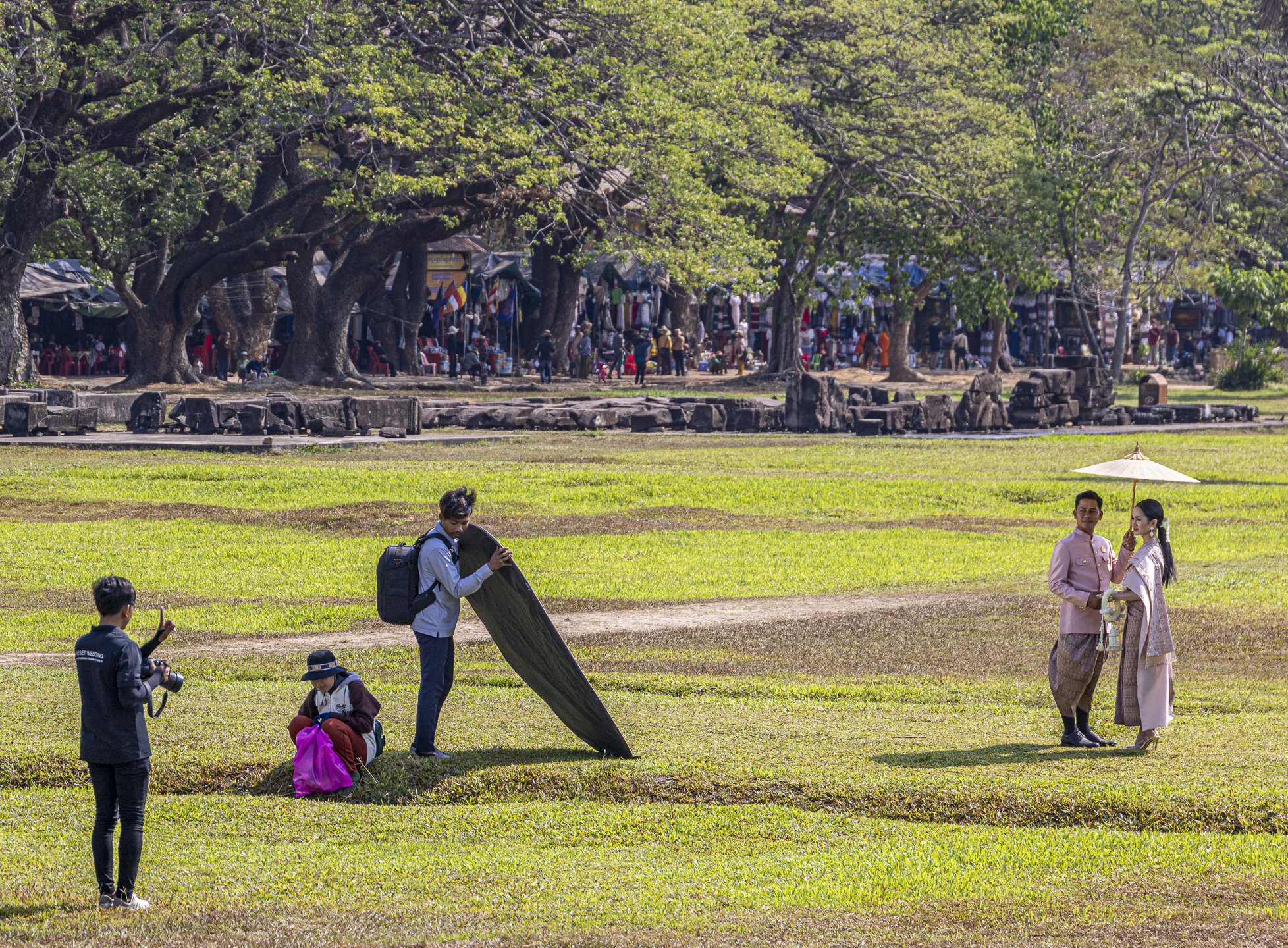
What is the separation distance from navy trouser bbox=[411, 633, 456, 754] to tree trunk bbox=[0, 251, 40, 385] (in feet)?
106

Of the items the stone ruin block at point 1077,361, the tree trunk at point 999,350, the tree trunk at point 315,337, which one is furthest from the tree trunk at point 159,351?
the tree trunk at point 999,350

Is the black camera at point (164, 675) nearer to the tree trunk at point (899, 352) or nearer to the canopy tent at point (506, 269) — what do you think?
the tree trunk at point (899, 352)

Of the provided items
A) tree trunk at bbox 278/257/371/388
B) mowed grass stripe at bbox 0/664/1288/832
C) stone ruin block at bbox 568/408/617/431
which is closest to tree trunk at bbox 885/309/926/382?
tree trunk at bbox 278/257/371/388

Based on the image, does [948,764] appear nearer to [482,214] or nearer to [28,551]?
[28,551]

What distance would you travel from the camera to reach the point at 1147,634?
434 inches

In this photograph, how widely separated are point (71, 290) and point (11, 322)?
41.4 feet

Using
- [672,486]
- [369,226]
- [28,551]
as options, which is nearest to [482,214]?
[369,226]

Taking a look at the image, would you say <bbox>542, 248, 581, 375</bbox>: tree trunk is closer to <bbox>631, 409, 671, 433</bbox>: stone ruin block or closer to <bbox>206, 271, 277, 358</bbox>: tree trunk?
<bbox>206, 271, 277, 358</bbox>: tree trunk

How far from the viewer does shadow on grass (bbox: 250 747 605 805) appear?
1038 cm

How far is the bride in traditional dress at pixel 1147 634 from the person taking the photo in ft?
36.3

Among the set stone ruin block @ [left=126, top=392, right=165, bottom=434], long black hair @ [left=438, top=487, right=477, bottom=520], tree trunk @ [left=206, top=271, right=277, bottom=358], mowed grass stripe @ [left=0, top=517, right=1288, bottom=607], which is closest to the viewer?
long black hair @ [left=438, top=487, right=477, bottom=520]

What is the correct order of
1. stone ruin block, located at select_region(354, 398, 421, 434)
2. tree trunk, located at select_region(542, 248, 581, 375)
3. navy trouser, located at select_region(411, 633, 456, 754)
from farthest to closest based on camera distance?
tree trunk, located at select_region(542, 248, 581, 375), stone ruin block, located at select_region(354, 398, 421, 434), navy trouser, located at select_region(411, 633, 456, 754)

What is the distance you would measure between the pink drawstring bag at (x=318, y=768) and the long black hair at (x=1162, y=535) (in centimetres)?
494

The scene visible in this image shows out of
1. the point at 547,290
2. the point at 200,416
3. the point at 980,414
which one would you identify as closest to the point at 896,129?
the point at 980,414
